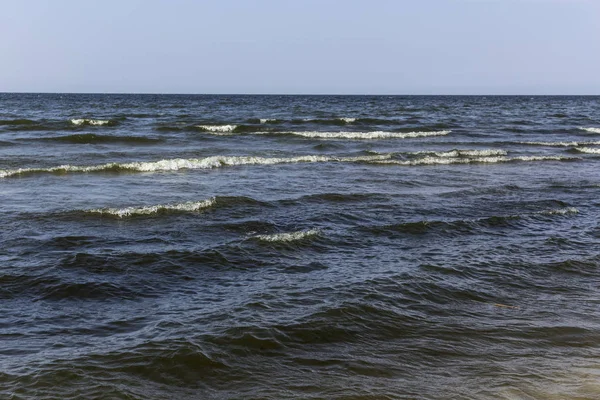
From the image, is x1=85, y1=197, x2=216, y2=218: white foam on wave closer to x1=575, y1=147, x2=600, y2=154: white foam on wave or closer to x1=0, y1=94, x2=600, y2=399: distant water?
x1=0, y1=94, x2=600, y2=399: distant water

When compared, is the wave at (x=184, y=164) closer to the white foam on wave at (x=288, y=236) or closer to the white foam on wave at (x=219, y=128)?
the white foam on wave at (x=288, y=236)

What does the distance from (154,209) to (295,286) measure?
17.1ft

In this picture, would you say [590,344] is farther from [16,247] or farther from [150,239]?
[16,247]

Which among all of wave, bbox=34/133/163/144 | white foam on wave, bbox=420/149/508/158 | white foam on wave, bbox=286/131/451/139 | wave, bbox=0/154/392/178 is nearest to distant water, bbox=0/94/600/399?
wave, bbox=0/154/392/178

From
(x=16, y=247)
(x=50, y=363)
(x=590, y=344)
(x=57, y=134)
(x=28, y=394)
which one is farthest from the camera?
(x=57, y=134)

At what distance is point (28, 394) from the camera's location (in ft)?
15.4

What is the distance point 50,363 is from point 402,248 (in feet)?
19.1

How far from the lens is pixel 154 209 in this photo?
38.3 feet

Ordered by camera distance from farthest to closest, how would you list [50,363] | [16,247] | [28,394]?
[16,247], [50,363], [28,394]

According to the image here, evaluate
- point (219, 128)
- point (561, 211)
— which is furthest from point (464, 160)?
point (219, 128)

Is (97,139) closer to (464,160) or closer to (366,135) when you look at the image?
(366,135)

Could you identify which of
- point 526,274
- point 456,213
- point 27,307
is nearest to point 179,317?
point 27,307

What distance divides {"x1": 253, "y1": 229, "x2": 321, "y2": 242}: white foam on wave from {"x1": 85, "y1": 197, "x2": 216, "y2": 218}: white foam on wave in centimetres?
280

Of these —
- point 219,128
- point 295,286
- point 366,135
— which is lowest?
point 295,286
